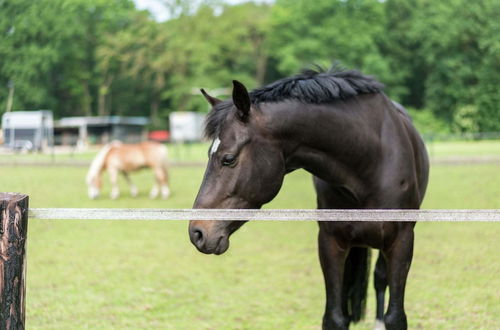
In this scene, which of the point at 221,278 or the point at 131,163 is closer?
the point at 221,278

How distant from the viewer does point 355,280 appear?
3.51 m

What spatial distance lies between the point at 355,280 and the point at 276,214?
1667 mm

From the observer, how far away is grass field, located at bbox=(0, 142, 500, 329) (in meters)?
4.17

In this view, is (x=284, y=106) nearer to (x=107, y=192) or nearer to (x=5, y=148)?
(x=5, y=148)

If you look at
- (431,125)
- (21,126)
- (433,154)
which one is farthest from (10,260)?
(433,154)

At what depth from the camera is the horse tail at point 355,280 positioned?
3.47m

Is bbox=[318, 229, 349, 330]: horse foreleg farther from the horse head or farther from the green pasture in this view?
the green pasture

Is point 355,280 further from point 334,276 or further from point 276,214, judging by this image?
point 276,214

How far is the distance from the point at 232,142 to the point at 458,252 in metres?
5.22

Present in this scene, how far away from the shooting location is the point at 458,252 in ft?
21.3

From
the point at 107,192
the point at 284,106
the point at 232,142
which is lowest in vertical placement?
the point at 107,192

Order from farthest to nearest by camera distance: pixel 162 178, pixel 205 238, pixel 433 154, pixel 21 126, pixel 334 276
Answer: pixel 433 154 → pixel 162 178 → pixel 21 126 → pixel 334 276 → pixel 205 238

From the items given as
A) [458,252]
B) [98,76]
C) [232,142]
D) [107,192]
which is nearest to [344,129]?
[232,142]

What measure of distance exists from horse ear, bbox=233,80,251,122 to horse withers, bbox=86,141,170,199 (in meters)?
10.3
